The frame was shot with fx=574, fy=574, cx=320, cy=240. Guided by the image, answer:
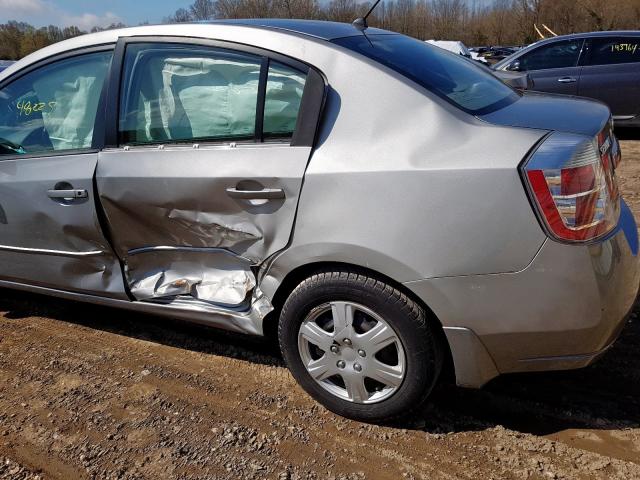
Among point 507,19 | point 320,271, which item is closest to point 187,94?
point 320,271

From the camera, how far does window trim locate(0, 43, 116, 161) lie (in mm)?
2873

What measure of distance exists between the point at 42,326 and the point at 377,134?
8.44 ft

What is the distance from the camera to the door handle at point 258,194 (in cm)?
236

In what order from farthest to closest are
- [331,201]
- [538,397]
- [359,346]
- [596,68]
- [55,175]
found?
[596,68] → [55,175] → [538,397] → [359,346] → [331,201]

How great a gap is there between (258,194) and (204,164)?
318 millimetres

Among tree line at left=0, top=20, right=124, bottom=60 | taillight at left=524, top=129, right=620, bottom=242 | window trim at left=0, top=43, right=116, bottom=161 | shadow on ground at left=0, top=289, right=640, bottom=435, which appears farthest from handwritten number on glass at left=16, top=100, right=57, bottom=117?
tree line at left=0, top=20, right=124, bottom=60

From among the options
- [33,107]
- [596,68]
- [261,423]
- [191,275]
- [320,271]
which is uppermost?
[33,107]

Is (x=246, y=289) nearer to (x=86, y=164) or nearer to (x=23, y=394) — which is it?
(x=86, y=164)

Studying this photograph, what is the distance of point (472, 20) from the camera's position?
221 feet

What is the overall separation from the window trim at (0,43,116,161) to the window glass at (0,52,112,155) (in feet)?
0.06

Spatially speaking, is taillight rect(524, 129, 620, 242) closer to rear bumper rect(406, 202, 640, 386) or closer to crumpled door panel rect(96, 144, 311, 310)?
rear bumper rect(406, 202, 640, 386)

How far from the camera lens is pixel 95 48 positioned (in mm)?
2930

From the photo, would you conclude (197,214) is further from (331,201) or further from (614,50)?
(614,50)

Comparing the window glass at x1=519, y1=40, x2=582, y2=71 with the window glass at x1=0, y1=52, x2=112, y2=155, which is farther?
the window glass at x1=519, y1=40, x2=582, y2=71
